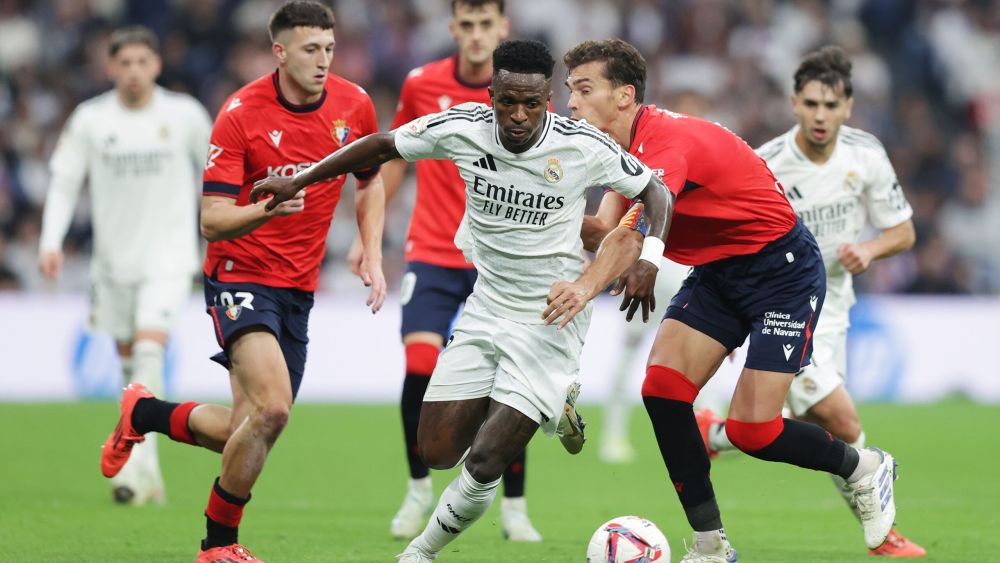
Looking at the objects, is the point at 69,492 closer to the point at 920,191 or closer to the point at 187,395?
the point at 187,395

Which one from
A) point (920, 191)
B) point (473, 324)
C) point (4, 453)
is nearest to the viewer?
point (473, 324)

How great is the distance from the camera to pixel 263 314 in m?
6.93

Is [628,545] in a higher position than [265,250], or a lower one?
lower

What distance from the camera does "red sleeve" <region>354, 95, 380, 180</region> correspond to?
7.39 m

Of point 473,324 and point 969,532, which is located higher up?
point 473,324

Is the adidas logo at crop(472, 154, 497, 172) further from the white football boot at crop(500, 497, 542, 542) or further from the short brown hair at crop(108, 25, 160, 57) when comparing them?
the short brown hair at crop(108, 25, 160, 57)

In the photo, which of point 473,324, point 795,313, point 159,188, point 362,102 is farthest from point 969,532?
point 159,188

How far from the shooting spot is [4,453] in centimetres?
1195

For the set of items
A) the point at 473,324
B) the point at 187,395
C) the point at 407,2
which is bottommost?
the point at 187,395

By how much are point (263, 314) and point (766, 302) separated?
2.47m

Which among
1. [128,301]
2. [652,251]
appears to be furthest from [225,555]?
[128,301]

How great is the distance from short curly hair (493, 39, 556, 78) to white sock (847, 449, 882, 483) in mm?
2576

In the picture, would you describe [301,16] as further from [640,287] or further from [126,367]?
[126,367]

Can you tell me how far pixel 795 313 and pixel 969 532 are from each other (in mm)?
2362
